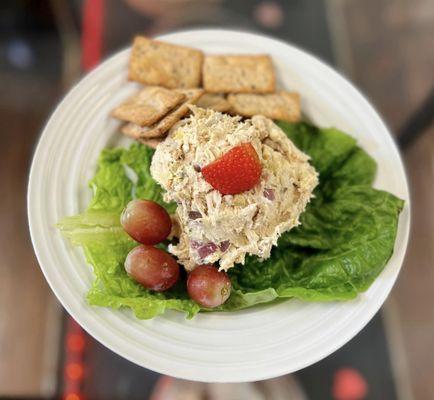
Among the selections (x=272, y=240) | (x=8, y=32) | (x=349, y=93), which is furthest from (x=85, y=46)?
(x=272, y=240)

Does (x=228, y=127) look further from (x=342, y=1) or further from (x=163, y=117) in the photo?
(x=342, y=1)

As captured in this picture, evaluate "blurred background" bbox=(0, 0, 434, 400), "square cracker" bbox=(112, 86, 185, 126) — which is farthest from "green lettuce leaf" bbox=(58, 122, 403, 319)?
"blurred background" bbox=(0, 0, 434, 400)

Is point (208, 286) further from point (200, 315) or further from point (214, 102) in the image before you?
point (214, 102)

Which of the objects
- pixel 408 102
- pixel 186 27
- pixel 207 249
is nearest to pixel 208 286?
pixel 207 249

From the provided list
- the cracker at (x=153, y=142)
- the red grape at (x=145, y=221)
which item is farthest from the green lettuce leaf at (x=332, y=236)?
the cracker at (x=153, y=142)

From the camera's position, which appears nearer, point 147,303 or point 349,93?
point 147,303
